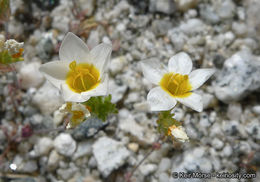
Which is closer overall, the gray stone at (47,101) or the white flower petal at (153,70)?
the white flower petal at (153,70)

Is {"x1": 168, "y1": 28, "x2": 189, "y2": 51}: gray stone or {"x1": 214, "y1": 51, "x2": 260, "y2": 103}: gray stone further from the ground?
{"x1": 168, "y1": 28, "x2": 189, "y2": 51}: gray stone

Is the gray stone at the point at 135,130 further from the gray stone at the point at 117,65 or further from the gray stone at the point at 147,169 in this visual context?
the gray stone at the point at 117,65

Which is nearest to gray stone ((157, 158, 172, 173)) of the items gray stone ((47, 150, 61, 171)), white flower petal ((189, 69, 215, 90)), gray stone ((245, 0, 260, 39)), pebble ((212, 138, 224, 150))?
pebble ((212, 138, 224, 150))

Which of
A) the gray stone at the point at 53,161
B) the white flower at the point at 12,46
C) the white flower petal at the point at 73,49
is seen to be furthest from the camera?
the gray stone at the point at 53,161

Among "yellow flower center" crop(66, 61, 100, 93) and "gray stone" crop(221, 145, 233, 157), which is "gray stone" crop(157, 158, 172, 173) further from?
"yellow flower center" crop(66, 61, 100, 93)

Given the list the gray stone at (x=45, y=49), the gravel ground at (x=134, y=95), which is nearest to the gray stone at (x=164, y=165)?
the gravel ground at (x=134, y=95)

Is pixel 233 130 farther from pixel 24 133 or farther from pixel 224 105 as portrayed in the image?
pixel 24 133

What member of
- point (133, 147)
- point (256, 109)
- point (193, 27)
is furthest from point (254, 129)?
point (193, 27)

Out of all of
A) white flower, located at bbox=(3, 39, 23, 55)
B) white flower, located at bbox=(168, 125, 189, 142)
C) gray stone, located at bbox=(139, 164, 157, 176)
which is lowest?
gray stone, located at bbox=(139, 164, 157, 176)
